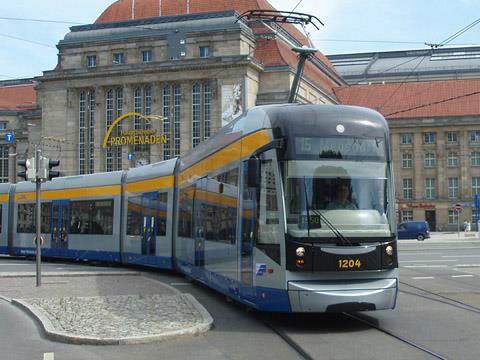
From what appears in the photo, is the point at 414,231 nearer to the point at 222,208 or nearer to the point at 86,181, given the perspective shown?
the point at 86,181

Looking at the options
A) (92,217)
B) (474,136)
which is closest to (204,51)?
(474,136)

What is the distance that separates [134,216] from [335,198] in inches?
471

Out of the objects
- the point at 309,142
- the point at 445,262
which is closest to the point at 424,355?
the point at 309,142

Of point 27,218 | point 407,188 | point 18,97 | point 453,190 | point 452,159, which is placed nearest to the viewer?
point 27,218

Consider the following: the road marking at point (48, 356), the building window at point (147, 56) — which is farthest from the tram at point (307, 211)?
the building window at point (147, 56)

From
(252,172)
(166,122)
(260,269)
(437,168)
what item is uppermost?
(166,122)

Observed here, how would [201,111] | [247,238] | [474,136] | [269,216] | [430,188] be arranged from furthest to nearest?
[430,188], [474,136], [201,111], [247,238], [269,216]

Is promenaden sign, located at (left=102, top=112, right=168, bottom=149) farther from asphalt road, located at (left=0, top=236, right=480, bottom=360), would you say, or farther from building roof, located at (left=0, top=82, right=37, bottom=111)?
asphalt road, located at (left=0, top=236, right=480, bottom=360)

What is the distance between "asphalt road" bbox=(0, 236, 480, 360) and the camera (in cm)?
844

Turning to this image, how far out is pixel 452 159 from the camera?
8788cm

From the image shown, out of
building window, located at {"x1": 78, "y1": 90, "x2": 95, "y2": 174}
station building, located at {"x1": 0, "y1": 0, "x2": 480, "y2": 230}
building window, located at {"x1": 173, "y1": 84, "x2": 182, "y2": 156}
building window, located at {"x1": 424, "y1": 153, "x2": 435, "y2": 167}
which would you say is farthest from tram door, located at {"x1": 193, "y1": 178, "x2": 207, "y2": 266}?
building window, located at {"x1": 424, "y1": 153, "x2": 435, "y2": 167}

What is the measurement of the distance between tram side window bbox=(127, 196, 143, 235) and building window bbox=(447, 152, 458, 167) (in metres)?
A: 72.9

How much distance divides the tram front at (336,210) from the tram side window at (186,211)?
18.7 feet

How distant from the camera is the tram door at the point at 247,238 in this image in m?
10.6
